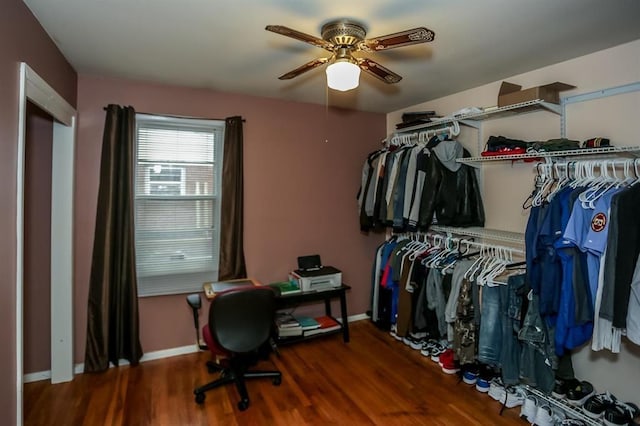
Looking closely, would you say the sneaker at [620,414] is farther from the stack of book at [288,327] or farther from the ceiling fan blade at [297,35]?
the ceiling fan blade at [297,35]

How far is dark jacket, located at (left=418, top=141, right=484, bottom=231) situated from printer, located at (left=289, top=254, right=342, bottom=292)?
1025 mm

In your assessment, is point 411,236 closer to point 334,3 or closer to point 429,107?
point 429,107

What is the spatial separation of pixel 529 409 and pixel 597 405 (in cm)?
37

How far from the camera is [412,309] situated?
3.16m

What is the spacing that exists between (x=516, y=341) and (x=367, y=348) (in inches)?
55.1

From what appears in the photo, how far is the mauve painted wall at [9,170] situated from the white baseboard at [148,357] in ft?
4.10

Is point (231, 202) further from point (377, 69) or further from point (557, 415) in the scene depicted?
point (557, 415)

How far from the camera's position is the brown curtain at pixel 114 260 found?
288 centimetres

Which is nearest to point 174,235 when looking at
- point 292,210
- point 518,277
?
point 292,210

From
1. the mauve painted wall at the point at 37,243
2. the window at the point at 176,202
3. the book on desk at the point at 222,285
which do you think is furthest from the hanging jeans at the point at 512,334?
the mauve painted wall at the point at 37,243

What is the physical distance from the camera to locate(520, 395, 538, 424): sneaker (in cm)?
227

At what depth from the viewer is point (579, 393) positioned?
2242 mm

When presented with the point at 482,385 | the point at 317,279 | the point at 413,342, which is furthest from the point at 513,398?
the point at 317,279

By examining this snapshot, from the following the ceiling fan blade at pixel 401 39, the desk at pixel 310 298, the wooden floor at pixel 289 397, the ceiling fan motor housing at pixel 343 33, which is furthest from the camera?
the desk at pixel 310 298
